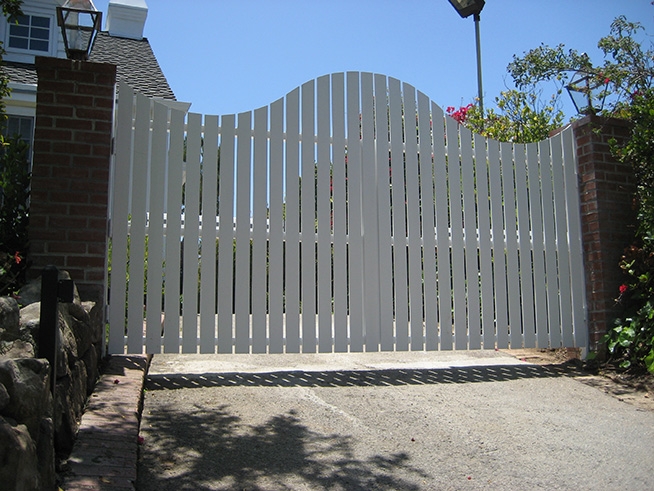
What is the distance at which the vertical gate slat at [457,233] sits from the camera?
479 cm

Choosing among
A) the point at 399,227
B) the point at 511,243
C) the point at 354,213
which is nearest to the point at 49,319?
the point at 354,213

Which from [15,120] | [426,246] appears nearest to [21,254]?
[426,246]

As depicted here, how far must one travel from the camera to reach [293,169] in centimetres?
452

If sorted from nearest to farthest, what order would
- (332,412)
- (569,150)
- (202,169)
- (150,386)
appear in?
(332,412), (150,386), (202,169), (569,150)

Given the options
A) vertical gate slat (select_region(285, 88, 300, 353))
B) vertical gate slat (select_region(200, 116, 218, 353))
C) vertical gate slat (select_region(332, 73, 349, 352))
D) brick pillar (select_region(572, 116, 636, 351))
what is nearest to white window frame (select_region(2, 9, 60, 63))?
vertical gate slat (select_region(200, 116, 218, 353))

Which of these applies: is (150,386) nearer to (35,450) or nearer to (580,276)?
(35,450)

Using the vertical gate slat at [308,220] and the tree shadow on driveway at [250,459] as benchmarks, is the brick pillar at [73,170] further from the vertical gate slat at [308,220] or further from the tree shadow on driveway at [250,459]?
the vertical gate slat at [308,220]

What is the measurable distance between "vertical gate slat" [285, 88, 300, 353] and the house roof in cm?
532

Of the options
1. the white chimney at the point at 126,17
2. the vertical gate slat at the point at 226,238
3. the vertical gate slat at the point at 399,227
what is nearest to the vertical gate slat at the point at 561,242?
the vertical gate slat at the point at 399,227

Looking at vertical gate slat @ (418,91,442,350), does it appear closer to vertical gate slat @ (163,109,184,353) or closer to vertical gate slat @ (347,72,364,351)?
vertical gate slat @ (347,72,364,351)

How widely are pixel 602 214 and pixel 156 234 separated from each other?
12.9ft

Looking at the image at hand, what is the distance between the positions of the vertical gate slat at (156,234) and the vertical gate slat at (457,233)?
242cm

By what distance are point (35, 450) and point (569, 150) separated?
16.8 ft

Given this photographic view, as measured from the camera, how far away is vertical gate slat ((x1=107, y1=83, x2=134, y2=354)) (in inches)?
157
